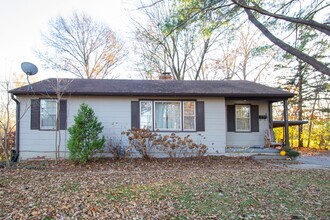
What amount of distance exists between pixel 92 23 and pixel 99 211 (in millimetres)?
22122

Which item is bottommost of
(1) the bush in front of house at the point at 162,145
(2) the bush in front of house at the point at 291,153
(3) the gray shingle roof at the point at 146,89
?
(2) the bush in front of house at the point at 291,153

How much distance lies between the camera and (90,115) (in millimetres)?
8531

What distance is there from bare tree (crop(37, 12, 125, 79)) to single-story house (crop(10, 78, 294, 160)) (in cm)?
1197

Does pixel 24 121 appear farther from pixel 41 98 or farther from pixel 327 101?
pixel 327 101

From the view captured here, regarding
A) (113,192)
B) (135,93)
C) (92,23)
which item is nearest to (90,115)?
(135,93)

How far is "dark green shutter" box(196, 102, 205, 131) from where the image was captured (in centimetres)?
980

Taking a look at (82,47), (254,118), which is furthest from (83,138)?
(82,47)

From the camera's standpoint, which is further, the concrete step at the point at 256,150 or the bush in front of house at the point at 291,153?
the concrete step at the point at 256,150

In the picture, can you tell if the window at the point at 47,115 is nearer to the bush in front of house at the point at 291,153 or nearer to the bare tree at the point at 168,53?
the bush in front of house at the point at 291,153

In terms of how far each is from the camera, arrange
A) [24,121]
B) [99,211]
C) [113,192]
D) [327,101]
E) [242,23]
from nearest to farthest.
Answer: [99,211]
[113,192]
[242,23]
[24,121]
[327,101]

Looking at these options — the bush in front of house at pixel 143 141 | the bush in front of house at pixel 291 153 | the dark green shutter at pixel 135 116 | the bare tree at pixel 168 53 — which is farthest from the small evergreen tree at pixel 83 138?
the bare tree at pixel 168 53

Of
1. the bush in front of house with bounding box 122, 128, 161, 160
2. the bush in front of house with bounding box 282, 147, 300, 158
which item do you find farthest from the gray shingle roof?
the bush in front of house with bounding box 282, 147, 300, 158

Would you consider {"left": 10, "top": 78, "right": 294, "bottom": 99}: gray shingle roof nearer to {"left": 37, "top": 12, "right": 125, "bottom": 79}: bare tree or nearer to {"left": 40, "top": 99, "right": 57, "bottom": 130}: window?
{"left": 40, "top": 99, "right": 57, "bottom": 130}: window

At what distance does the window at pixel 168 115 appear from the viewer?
32.2 ft
